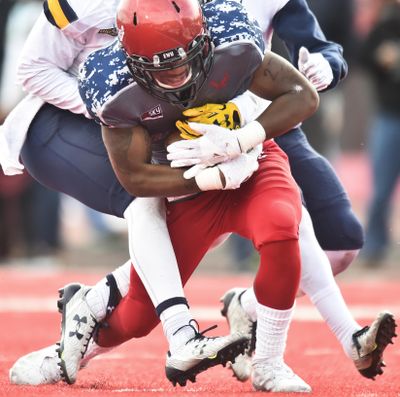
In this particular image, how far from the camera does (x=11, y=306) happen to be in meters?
7.18

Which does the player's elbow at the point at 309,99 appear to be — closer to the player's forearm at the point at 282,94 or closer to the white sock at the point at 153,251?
the player's forearm at the point at 282,94

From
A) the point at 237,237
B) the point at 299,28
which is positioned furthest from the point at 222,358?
the point at 237,237

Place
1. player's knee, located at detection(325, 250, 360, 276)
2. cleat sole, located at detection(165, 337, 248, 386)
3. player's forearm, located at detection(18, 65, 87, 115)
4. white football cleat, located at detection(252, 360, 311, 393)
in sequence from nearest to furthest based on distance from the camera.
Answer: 1. cleat sole, located at detection(165, 337, 248, 386)
2. white football cleat, located at detection(252, 360, 311, 393)
3. player's forearm, located at detection(18, 65, 87, 115)
4. player's knee, located at detection(325, 250, 360, 276)

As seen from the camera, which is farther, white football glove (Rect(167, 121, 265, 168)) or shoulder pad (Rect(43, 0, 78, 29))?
shoulder pad (Rect(43, 0, 78, 29))

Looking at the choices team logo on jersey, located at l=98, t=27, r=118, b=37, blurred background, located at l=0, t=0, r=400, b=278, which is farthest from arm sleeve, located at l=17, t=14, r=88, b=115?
blurred background, located at l=0, t=0, r=400, b=278

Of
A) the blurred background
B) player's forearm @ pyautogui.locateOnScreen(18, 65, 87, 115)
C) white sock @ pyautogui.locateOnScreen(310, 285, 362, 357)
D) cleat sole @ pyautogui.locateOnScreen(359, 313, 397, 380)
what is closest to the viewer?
cleat sole @ pyautogui.locateOnScreen(359, 313, 397, 380)

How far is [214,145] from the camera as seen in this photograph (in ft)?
13.1

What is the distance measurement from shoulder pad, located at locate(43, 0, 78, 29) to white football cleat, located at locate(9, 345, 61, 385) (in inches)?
42.4

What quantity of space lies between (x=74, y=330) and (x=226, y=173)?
0.85 meters

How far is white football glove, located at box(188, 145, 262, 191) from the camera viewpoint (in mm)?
3998

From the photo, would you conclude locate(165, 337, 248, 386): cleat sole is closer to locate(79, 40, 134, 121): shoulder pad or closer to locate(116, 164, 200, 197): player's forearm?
locate(116, 164, 200, 197): player's forearm

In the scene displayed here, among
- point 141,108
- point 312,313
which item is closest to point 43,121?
point 141,108

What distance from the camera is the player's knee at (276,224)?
3959 mm

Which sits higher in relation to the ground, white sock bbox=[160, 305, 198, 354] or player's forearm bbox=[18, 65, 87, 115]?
player's forearm bbox=[18, 65, 87, 115]
